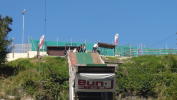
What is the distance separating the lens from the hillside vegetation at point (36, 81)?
32.8 meters

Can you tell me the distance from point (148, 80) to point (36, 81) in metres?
6.87

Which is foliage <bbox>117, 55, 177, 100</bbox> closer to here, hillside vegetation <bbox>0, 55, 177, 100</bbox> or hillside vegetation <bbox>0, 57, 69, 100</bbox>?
hillside vegetation <bbox>0, 55, 177, 100</bbox>

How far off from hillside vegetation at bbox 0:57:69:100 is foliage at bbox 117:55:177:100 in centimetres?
359

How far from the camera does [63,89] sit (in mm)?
33594

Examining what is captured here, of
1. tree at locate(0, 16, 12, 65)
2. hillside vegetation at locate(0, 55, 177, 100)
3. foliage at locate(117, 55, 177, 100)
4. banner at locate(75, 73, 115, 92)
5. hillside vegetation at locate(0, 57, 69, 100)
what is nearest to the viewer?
banner at locate(75, 73, 115, 92)

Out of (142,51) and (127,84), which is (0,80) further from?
(142,51)

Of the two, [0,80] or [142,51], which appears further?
[142,51]

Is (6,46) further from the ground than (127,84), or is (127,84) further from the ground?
(6,46)

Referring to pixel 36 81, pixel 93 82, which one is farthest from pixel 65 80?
pixel 93 82

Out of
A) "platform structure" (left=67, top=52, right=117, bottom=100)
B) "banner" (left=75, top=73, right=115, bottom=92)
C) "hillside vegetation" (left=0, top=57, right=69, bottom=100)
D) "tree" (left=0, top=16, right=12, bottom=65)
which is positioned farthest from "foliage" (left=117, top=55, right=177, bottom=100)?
"tree" (left=0, top=16, right=12, bottom=65)

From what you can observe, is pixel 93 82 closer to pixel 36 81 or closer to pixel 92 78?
pixel 92 78

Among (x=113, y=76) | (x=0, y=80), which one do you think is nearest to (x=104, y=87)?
(x=113, y=76)

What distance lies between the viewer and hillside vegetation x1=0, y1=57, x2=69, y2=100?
32812 mm

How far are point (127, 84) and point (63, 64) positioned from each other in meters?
5.63
